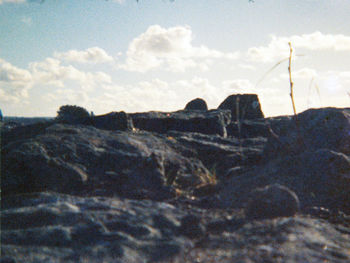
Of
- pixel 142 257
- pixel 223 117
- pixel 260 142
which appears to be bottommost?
pixel 142 257

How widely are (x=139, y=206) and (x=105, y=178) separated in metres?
0.67

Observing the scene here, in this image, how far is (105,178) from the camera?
293 cm

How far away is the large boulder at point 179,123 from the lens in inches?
197

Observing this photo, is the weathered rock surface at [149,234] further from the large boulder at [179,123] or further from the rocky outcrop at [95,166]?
the large boulder at [179,123]

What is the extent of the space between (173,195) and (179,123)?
2400mm

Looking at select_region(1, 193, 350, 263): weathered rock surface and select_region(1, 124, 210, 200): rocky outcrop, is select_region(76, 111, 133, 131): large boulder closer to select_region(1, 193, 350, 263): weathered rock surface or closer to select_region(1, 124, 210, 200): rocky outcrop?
select_region(1, 124, 210, 200): rocky outcrop

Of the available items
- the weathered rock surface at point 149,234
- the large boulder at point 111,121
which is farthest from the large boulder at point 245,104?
the weathered rock surface at point 149,234

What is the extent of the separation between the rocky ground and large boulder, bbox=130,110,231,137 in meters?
0.66

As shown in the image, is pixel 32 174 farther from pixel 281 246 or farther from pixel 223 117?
pixel 223 117

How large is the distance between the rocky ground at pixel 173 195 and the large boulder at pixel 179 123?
0.66 metres

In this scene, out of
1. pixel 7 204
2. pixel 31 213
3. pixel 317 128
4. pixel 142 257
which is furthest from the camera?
pixel 317 128

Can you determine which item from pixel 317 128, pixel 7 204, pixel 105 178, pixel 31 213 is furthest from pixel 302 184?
pixel 7 204

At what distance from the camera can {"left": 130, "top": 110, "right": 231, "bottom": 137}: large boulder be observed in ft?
16.4

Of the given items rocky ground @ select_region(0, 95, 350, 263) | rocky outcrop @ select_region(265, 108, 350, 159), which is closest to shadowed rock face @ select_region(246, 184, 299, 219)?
rocky ground @ select_region(0, 95, 350, 263)
